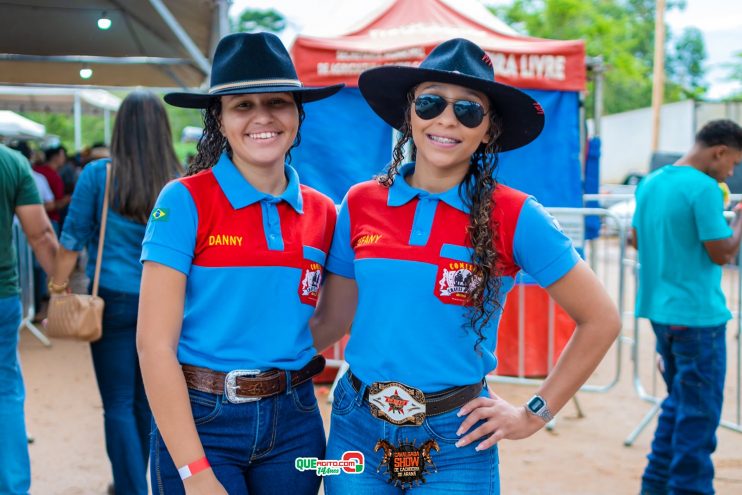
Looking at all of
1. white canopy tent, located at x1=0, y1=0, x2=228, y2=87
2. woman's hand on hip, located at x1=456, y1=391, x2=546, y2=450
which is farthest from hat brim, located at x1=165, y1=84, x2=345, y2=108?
white canopy tent, located at x1=0, y1=0, x2=228, y2=87

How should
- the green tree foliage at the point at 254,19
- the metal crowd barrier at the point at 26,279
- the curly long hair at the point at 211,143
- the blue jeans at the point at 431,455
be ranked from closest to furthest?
1. the blue jeans at the point at 431,455
2. the curly long hair at the point at 211,143
3. the metal crowd barrier at the point at 26,279
4. the green tree foliage at the point at 254,19

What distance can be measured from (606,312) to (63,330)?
2604mm

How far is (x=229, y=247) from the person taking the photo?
2.04 m

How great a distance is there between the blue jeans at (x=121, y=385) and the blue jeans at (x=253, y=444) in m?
1.77

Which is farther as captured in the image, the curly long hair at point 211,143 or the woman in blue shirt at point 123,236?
the woman in blue shirt at point 123,236

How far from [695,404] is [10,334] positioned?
3.53m

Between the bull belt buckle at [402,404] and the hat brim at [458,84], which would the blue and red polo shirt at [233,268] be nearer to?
the bull belt buckle at [402,404]

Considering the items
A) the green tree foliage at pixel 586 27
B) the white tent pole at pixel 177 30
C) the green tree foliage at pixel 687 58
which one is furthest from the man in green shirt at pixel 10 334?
the green tree foliage at pixel 687 58

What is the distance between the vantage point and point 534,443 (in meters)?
5.48

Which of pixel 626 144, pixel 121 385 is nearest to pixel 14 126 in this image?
pixel 121 385

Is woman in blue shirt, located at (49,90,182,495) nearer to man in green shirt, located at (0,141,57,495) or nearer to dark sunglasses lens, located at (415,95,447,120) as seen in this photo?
man in green shirt, located at (0,141,57,495)

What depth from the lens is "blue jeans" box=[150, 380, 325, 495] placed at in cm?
202

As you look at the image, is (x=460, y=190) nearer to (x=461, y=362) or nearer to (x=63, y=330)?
(x=461, y=362)

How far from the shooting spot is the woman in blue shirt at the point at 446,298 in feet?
6.64
